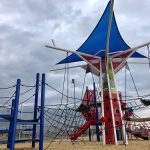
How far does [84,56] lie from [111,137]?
456 centimetres

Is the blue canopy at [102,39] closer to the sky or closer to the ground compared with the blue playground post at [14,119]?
closer to the sky

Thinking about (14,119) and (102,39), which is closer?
(14,119)

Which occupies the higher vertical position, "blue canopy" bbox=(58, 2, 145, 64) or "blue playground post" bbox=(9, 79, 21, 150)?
"blue canopy" bbox=(58, 2, 145, 64)

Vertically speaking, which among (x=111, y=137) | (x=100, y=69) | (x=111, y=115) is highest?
(x=100, y=69)

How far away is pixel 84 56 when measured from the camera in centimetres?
1322

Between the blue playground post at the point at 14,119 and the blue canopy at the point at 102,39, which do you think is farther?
the blue canopy at the point at 102,39

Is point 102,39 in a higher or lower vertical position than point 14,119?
higher

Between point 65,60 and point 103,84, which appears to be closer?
point 103,84

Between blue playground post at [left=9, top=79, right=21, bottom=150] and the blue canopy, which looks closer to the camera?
blue playground post at [left=9, top=79, right=21, bottom=150]

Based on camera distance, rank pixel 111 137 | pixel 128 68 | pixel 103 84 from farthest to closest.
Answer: pixel 128 68, pixel 103 84, pixel 111 137

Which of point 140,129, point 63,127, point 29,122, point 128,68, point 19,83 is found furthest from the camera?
point 140,129

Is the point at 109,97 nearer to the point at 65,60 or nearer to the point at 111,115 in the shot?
the point at 111,115

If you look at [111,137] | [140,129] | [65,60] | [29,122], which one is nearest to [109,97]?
[111,137]

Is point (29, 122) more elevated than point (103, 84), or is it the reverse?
point (103, 84)
